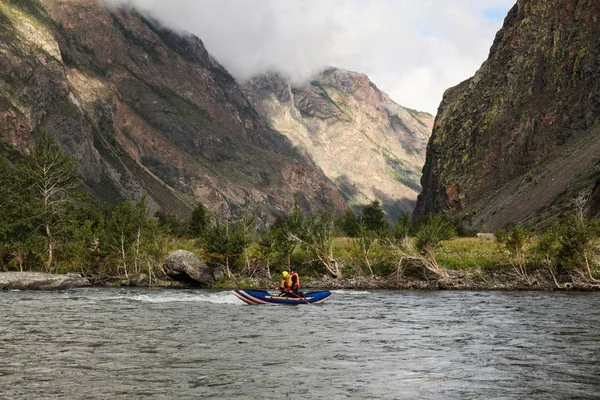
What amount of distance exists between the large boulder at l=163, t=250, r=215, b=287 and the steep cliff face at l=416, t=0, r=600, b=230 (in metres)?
50.1

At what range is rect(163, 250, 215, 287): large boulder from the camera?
69.8m

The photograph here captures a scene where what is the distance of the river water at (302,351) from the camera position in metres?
17.8

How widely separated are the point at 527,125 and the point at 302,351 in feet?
404

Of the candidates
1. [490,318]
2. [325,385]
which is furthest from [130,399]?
[490,318]

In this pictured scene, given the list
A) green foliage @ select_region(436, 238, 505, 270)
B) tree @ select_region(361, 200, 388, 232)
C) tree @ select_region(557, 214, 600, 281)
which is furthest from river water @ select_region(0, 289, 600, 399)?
tree @ select_region(361, 200, 388, 232)

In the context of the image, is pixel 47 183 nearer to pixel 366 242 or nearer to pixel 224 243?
pixel 224 243

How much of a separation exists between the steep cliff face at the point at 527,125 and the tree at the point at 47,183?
65933mm

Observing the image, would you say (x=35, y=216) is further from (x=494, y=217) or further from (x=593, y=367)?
(x=494, y=217)

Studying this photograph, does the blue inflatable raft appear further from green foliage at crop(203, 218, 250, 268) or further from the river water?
green foliage at crop(203, 218, 250, 268)

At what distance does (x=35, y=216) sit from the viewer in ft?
238

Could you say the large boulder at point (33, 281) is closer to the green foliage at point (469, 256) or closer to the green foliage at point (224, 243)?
the green foliage at point (224, 243)

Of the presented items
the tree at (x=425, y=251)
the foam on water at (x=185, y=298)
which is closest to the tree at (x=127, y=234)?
the foam on water at (x=185, y=298)

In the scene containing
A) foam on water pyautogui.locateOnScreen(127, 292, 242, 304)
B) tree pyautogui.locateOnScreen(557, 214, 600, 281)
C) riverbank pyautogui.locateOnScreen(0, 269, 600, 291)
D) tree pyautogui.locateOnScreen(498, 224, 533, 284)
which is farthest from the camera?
tree pyautogui.locateOnScreen(498, 224, 533, 284)

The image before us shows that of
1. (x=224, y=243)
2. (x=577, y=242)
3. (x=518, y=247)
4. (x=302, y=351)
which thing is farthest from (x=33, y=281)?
(x=577, y=242)
